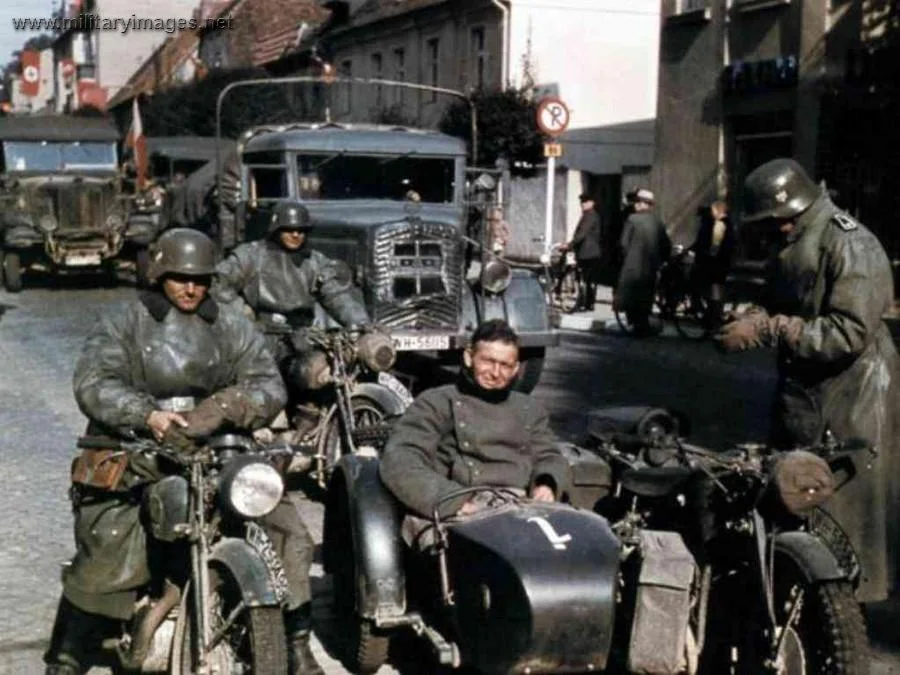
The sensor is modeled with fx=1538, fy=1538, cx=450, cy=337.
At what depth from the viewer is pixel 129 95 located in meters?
61.0

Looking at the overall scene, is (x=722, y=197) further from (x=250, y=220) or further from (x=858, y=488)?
(x=858, y=488)

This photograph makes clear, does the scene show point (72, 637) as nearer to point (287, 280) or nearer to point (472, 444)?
point (472, 444)

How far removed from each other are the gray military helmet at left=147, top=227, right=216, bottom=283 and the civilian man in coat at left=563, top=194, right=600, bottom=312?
15.6 meters

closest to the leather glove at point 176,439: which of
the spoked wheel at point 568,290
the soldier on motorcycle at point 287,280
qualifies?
the soldier on motorcycle at point 287,280

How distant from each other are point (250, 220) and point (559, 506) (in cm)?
791

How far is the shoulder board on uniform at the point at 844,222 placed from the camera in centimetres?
551

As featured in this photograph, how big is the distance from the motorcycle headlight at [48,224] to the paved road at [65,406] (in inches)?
81.6

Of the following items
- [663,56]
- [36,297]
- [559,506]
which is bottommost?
[36,297]

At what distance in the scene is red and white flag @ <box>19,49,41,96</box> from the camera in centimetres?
9350

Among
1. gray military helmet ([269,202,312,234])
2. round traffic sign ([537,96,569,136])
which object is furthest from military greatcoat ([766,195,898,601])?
round traffic sign ([537,96,569,136])

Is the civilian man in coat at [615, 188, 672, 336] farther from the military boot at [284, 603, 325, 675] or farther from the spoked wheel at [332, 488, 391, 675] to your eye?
the military boot at [284, 603, 325, 675]

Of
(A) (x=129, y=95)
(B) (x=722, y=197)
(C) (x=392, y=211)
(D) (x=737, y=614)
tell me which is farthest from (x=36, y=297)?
(A) (x=129, y=95)

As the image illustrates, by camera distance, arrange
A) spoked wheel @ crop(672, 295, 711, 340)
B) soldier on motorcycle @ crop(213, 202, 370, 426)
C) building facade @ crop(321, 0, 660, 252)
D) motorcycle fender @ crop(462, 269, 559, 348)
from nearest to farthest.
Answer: soldier on motorcycle @ crop(213, 202, 370, 426) < motorcycle fender @ crop(462, 269, 559, 348) < spoked wheel @ crop(672, 295, 711, 340) < building facade @ crop(321, 0, 660, 252)

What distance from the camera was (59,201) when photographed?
937 inches
